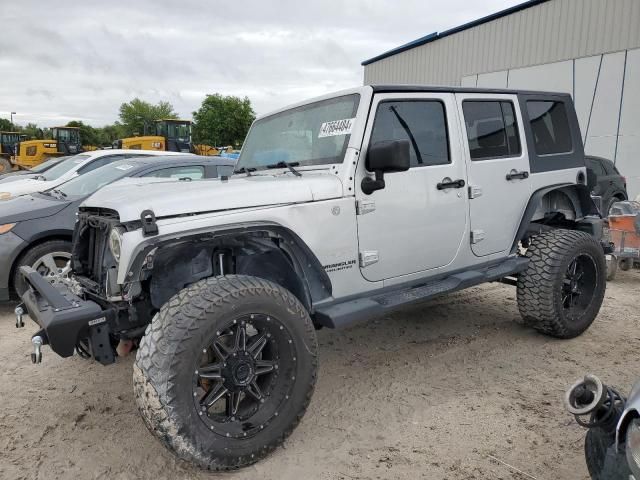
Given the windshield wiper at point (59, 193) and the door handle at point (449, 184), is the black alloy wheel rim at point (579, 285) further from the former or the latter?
the windshield wiper at point (59, 193)

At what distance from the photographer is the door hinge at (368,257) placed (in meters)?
3.20

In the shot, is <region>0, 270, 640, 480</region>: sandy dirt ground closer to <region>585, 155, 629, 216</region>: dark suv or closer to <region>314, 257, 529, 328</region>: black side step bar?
<region>314, 257, 529, 328</region>: black side step bar

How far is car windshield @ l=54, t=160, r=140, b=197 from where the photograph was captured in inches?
232

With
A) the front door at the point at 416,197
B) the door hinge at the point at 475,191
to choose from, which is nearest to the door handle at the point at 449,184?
the front door at the point at 416,197

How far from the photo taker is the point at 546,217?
4.89 m

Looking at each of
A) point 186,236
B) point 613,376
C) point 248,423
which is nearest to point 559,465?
point 613,376

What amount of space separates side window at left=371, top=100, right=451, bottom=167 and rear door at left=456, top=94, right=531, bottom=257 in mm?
226

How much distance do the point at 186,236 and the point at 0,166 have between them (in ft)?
74.3

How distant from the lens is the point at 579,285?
4.54 meters

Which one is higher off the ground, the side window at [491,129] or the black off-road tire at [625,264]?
the side window at [491,129]

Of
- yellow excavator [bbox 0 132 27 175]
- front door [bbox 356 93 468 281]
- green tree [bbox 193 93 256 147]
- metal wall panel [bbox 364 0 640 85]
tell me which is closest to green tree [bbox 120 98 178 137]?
green tree [bbox 193 93 256 147]

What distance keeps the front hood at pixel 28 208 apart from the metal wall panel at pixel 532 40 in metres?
13.1

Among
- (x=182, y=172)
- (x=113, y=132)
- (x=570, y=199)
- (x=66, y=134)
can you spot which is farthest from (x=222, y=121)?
(x=570, y=199)

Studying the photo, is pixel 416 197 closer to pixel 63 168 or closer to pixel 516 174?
pixel 516 174
